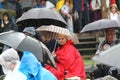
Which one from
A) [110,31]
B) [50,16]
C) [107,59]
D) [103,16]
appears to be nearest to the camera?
[107,59]

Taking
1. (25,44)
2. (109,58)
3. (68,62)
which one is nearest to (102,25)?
(68,62)

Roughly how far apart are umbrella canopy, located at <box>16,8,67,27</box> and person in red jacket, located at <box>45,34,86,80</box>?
2.32 m

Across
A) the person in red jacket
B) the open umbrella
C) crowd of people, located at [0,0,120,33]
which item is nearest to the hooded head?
the open umbrella

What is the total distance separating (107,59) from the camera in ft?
16.6

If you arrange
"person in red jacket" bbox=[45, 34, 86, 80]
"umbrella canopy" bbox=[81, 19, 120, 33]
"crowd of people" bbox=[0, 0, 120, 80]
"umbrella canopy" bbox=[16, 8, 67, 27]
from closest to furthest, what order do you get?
"crowd of people" bbox=[0, 0, 120, 80] → "person in red jacket" bbox=[45, 34, 86, 80] → "umbrella canopy" bbox=[81, 19, 120, 33] → "umbrella canopy" bbox=[16, 8, 67, 27]

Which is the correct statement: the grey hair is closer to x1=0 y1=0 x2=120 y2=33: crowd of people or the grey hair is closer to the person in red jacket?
the person in red jacket

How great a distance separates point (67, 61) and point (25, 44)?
1174 millimetres

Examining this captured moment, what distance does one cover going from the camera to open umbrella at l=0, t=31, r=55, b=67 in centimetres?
780

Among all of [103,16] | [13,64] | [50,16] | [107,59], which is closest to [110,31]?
[50,16]

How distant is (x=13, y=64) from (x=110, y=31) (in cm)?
387

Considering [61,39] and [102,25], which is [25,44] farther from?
[102,25]

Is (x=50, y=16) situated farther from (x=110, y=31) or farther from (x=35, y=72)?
(x=35, y=72)

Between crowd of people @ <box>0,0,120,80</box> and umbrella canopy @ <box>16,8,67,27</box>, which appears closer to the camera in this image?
crowd of people @ <box>0,0,120,80</box>

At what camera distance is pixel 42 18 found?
37.8ft
